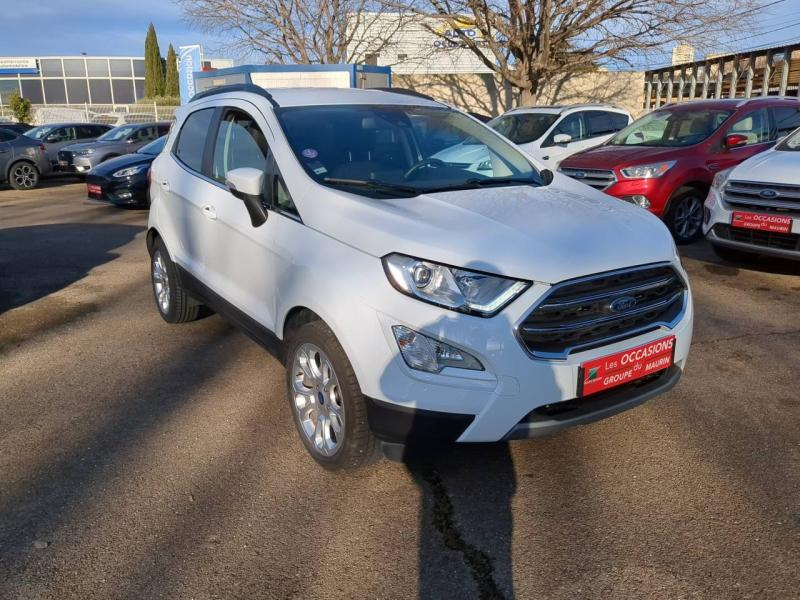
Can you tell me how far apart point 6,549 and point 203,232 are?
2238 millimetres

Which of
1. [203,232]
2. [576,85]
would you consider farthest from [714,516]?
[576,85]

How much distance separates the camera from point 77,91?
50250 millimetres

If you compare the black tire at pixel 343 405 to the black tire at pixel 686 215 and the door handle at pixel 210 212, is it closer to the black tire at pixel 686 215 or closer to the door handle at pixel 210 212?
the door handle at pixel 210 212

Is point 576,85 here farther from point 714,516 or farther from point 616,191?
point 714,516

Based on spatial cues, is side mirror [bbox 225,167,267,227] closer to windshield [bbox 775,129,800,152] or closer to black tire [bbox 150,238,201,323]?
black tire [bbox 150,238,201,323]

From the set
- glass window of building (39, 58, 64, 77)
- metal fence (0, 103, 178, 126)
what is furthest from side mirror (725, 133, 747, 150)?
glass window of building (39, 58, 64, 77)

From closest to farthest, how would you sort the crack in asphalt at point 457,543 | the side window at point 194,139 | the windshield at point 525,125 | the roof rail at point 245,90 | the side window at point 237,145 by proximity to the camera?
1. the crack in asphalt at point 457,543
2. the side window at point 237,145
3. the roof rail at point 245,90
4. the side window at point 194,139
5. the windshield at point 525,125

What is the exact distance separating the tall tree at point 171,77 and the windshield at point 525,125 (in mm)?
36429

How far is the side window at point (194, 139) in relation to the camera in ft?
15.5

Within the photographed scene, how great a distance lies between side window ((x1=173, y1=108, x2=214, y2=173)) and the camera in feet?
15.5

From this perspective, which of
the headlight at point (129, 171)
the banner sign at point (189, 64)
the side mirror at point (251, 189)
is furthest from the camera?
the banner sign at point (189, 64)

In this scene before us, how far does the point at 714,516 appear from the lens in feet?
9.82

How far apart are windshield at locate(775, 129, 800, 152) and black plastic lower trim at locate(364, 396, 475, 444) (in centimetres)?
602

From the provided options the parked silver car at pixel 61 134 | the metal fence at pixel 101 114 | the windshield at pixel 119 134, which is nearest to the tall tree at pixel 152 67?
the metal fence at pixel 101 114
